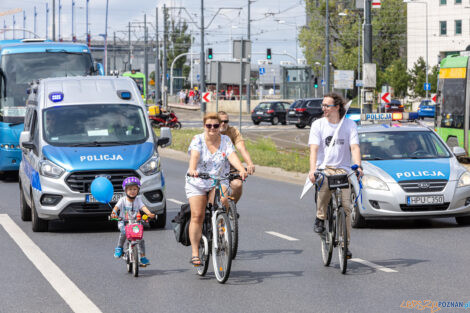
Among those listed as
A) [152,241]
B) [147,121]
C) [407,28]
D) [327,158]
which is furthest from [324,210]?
[407,28]

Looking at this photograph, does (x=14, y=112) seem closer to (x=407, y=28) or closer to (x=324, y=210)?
(x=324, y=210)

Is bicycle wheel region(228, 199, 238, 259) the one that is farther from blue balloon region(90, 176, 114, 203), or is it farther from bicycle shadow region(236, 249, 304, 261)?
bicycle shadow region(236, 249, 304, 261)

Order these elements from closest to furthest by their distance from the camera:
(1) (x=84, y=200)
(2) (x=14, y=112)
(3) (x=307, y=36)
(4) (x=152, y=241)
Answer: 1. (4) (x=152, y=241)
2. (1) (x=84, y=200)
3. (2) (x=14, y=112)
4. (3) (x=307, y=36)

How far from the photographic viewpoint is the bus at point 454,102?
28234 millimetres

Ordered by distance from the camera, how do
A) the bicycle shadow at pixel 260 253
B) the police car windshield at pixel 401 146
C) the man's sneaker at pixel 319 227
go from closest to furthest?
the man's sneaker at pixel 319 227, the bicycle shadow at pixel 260 253, the police car windshield at pixel 401 146

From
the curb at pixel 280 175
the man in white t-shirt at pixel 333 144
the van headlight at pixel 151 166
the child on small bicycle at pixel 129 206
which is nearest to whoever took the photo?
the child on small bicycle at pixel 129 206

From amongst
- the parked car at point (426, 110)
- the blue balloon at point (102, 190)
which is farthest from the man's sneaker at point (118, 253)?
the parked car at point (426, 110)

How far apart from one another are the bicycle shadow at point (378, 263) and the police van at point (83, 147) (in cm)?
408

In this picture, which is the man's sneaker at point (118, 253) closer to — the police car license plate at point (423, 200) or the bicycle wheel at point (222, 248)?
the bicycle wheel at point (222, 248)

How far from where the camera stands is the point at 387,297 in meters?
8.32

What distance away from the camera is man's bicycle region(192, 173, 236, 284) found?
8.97 metres

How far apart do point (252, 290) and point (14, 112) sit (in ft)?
53.1

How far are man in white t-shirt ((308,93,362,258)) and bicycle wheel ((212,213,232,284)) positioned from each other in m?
1.29

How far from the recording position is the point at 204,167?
952 cm
